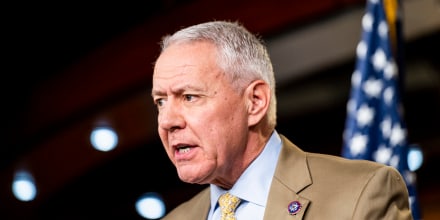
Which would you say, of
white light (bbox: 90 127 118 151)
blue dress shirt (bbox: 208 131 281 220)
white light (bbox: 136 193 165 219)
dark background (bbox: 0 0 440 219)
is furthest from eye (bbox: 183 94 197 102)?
Result: white light (bbox: 90 127 118 151)

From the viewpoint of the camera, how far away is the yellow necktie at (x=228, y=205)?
2.30 m

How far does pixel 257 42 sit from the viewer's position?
7.88ft

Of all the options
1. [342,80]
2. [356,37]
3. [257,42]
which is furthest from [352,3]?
[257,42]

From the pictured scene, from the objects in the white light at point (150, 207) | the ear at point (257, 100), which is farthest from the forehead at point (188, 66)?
the white light at point (150, 207)

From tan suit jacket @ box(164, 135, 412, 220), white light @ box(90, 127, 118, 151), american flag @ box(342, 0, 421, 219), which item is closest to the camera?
tan suit jacket @ box(164, 135, 412, 220)

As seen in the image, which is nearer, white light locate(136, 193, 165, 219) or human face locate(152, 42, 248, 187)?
human face locate(152, 42, 248, 187)

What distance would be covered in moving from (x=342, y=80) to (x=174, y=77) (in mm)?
5389

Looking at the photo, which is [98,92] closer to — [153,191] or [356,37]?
[153,191]

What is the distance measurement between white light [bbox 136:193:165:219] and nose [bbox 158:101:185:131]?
476 cm

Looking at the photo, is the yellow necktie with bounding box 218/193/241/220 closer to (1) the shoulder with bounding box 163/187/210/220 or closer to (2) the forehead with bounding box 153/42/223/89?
(1) the shoulder with bounding box 163/187/210/220

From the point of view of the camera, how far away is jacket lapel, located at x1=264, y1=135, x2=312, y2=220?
216 centimetres

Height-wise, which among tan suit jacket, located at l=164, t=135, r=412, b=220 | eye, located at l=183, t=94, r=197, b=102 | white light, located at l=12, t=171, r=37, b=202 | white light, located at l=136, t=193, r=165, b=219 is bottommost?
tan suit jacket, located at l=164, t=135, r=412, b=220

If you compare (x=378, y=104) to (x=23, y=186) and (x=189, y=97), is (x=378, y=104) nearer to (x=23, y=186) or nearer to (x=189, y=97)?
(x=189, y=97)

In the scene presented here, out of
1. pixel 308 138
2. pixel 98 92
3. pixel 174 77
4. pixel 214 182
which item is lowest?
pixel 214 182
